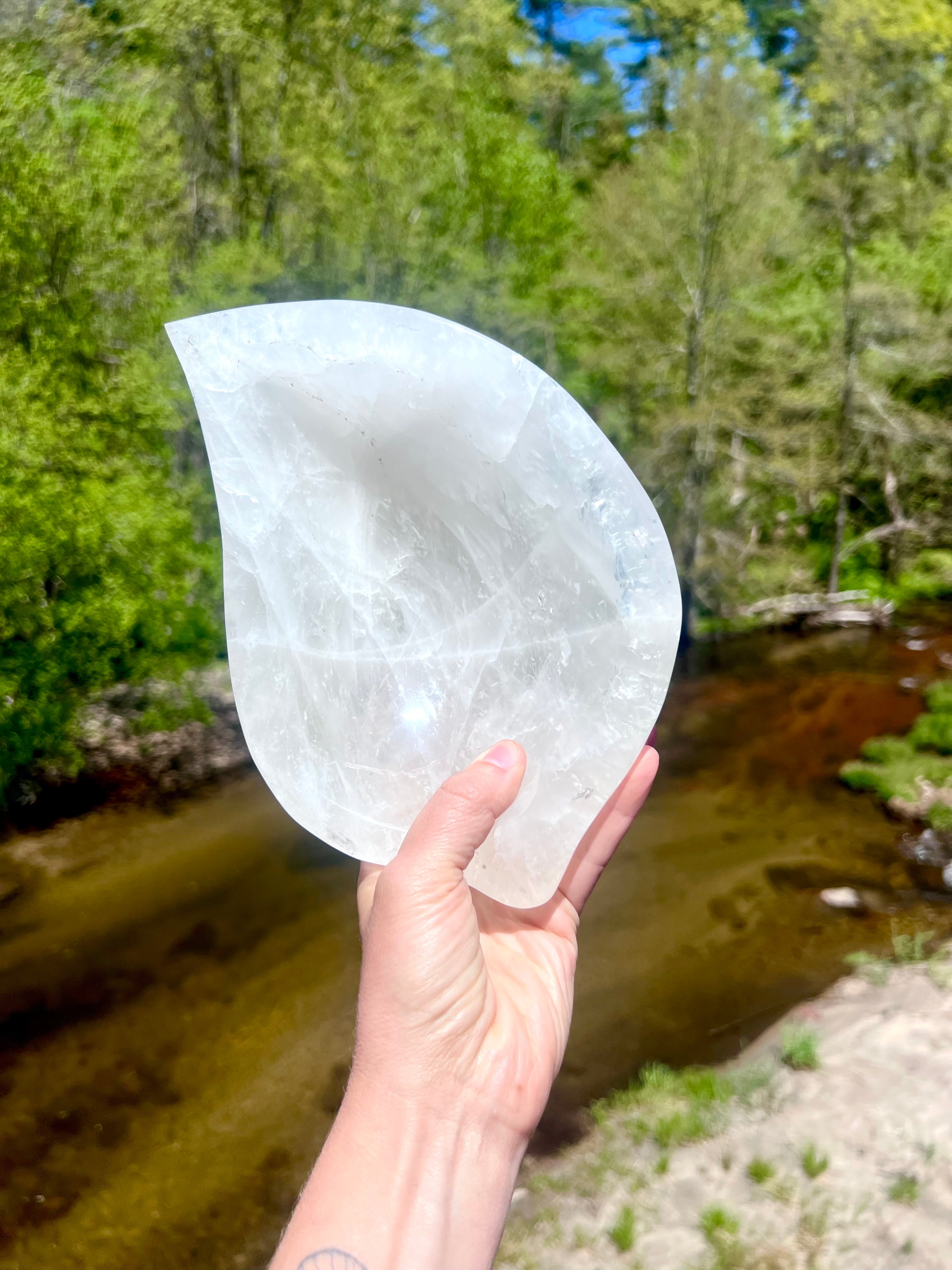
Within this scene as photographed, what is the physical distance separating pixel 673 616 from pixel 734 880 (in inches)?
182

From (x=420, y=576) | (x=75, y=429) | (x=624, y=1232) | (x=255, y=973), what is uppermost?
(x=75, y=429)

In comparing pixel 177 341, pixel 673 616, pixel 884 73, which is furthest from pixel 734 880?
pixel 884 73

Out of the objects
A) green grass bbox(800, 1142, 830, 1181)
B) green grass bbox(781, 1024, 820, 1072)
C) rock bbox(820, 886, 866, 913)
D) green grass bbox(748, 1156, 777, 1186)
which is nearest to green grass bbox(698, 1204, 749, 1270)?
green grass bbox(748, 1156, 777, 1186)

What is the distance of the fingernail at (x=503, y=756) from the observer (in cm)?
174

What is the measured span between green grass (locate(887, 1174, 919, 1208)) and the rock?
2.53 meters

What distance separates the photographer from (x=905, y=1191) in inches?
121

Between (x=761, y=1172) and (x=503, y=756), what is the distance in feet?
8.77

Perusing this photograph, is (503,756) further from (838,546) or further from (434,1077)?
(838,546)

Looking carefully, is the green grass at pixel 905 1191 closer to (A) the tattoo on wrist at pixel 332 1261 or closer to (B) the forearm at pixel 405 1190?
(B) the forearm at pixel 405 1190

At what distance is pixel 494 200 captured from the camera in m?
10.7

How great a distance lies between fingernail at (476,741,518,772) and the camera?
1.74m

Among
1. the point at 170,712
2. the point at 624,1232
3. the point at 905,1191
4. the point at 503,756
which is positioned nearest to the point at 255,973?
the point at 624,1232

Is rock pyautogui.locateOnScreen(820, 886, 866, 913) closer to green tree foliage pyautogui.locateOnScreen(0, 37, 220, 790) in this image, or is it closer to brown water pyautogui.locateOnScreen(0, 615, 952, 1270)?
brown water pyautogui.locateOnScreen(0, 615, 952, 1270)

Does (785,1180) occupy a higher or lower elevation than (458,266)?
lower
